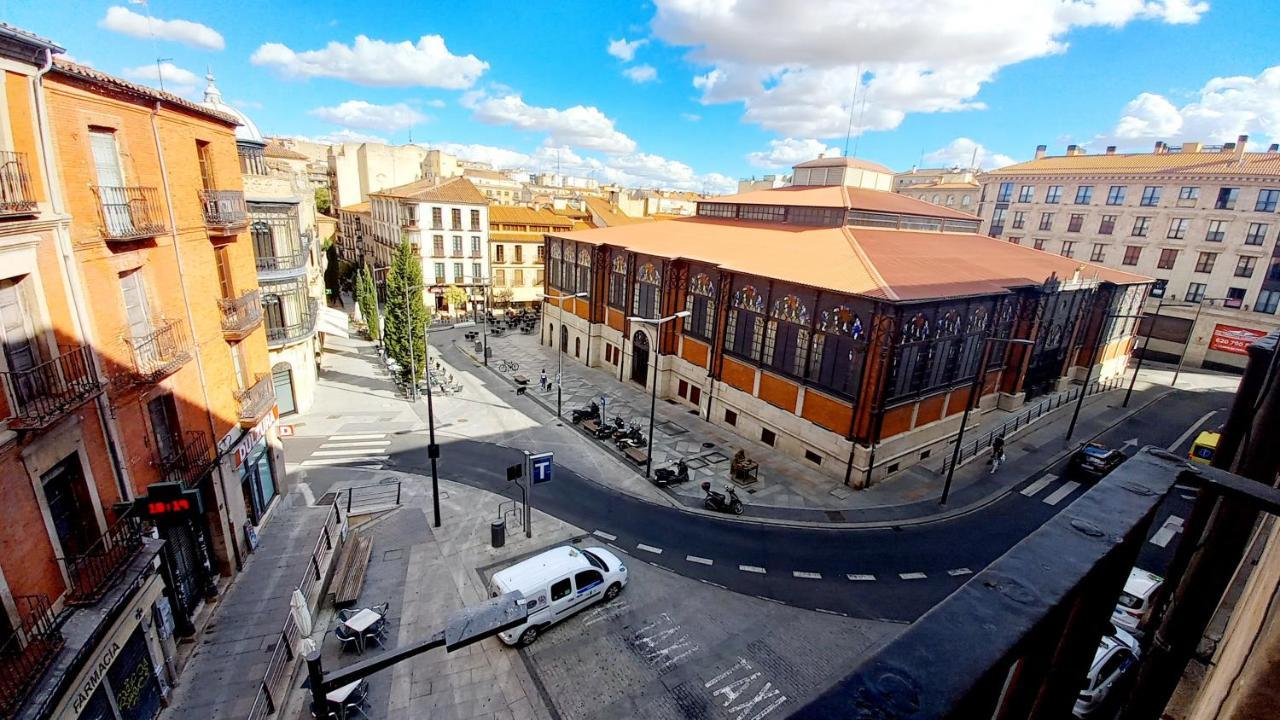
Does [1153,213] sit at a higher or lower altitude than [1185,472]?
higher

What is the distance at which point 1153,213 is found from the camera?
46.2 meters

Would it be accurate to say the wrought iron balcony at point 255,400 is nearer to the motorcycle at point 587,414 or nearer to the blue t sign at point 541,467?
the blue t sign at point 541,467

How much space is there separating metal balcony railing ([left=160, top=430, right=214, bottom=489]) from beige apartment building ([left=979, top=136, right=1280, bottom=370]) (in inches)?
2264

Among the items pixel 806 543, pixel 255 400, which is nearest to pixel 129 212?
pixel 255 400

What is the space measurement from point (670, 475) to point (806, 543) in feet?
19.9

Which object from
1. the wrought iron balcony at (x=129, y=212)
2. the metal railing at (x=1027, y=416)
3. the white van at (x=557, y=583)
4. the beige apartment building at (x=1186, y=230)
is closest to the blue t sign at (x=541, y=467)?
the white van at (x=557, y=583)

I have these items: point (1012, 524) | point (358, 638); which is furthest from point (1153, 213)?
point (358, 638)

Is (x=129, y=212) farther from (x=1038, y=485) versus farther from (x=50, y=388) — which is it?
(x=1038, y=485)

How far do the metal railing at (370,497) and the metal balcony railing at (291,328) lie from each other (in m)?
10.4

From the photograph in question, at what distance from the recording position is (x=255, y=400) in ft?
59.6

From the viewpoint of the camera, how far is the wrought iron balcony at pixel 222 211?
52.3ft

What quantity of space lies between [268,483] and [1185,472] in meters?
23.8

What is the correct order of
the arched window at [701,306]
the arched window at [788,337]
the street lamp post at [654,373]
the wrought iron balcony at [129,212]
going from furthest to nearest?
the arched window at [701,306] → the arched window at [788,337] → the street lamp post at [654,373] → the wrought iron balcony at [129,212]

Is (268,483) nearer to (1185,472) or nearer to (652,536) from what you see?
(652,536)
